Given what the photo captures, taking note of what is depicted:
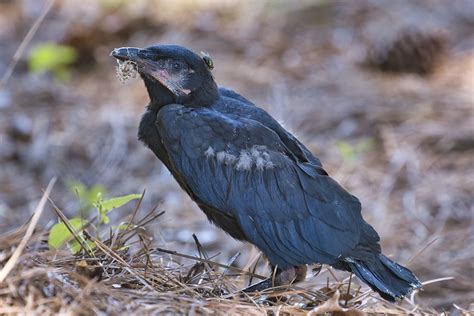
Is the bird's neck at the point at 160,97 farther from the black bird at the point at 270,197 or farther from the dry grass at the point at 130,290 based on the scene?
the dry grass at the point at 130,290

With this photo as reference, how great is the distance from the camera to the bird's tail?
3.52 meters

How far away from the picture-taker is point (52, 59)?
7.93 m

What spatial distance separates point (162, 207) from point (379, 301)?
2.67 meters


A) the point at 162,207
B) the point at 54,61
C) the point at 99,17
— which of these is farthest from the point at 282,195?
the point at 99,17

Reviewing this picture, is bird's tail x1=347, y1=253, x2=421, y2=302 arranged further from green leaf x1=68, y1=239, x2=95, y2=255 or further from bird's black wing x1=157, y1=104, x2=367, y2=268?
green leaf x1=68, y1=239, x2=95, y2=255

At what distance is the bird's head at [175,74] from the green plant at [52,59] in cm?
402

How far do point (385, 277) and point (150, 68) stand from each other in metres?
1.55

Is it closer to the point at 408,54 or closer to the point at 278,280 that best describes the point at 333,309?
the point at 278,280

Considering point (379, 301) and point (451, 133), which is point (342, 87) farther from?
point (379, 301)

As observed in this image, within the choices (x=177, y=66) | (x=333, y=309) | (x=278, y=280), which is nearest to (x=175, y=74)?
(x=177, y=66)

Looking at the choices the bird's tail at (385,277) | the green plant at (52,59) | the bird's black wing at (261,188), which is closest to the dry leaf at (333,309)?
the bird's tail at (385,277)

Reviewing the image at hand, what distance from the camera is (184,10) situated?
31.0 ft

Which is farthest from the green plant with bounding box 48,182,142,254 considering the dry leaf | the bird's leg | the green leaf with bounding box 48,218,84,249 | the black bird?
the dry leaf

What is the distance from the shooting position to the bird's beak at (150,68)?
397cm
